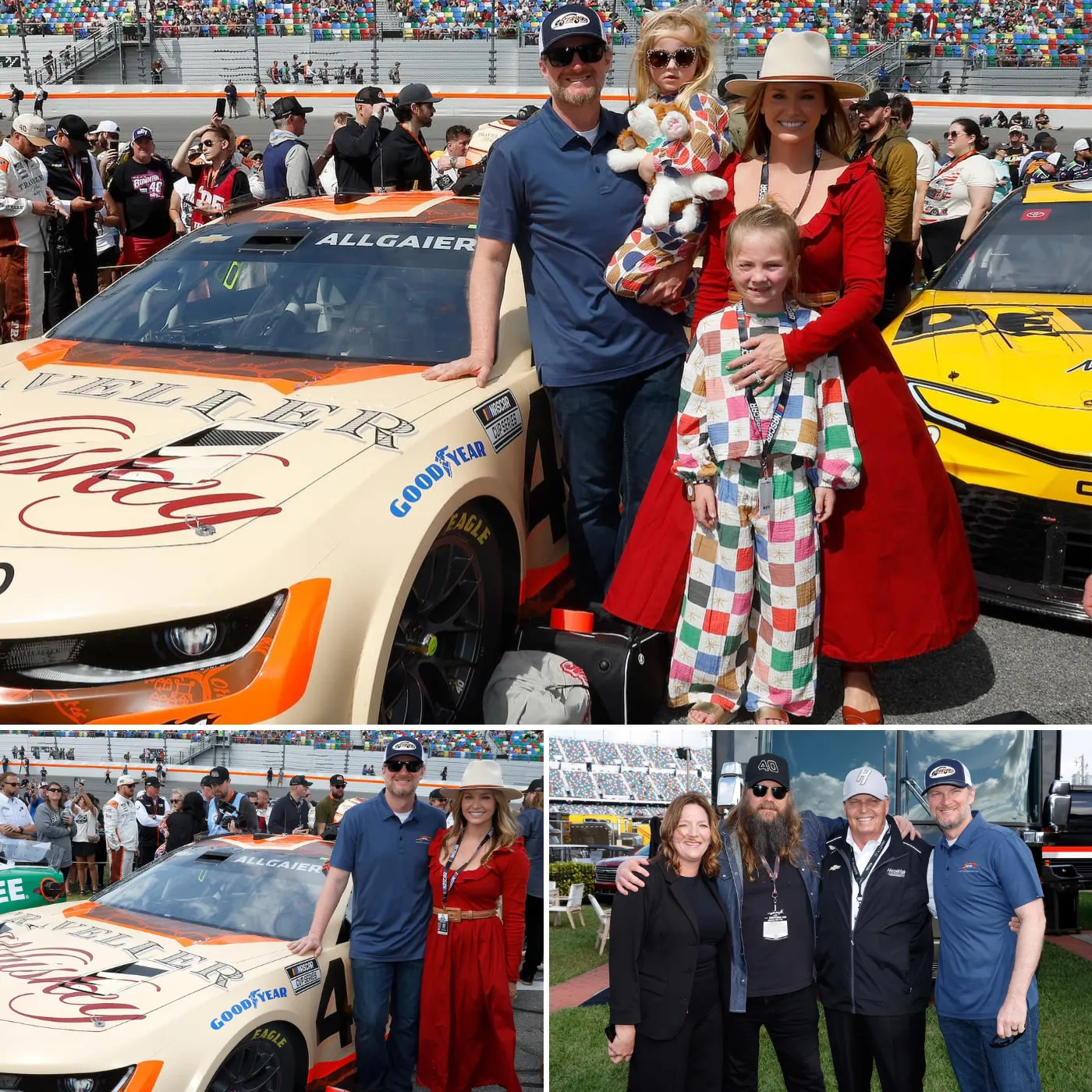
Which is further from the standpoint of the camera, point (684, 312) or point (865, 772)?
point (684, 312)

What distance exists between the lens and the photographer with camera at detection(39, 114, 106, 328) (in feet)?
29.2

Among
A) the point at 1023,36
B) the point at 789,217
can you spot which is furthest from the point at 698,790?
the point at 1023,36

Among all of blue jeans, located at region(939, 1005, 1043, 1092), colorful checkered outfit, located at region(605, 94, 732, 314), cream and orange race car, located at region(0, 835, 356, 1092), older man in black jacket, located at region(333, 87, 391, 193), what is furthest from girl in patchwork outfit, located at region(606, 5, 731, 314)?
older man in black jacket, located at region(333, 87, 391, 193)

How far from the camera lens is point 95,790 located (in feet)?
10.7

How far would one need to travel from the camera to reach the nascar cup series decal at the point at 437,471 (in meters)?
3.37

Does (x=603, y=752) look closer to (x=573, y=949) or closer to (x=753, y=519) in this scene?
(x=573, y=949)

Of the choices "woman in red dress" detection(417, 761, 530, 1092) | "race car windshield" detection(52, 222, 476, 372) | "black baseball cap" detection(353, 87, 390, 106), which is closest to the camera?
"woman in red dress" detection(417, 761, 530, 1092)

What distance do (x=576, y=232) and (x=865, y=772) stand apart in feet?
5.93

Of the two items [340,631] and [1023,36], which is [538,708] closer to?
[340,631]

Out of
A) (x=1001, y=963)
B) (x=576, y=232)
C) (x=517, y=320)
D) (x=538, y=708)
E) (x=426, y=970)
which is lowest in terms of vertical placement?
(x=426, y=970)

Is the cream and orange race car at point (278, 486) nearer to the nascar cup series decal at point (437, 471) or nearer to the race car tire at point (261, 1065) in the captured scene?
the nascar cup series decal at point (437, 471)

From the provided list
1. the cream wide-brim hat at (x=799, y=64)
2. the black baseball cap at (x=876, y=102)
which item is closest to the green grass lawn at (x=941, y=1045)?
the cream wide-brim hat at (x=799, y=64)

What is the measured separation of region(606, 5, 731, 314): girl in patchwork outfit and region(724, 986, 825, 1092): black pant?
6.59 ft

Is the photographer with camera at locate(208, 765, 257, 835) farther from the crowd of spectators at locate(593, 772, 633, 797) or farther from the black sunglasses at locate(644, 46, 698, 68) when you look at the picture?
the black sunglasses at locate(644, 46, 698, 68)
